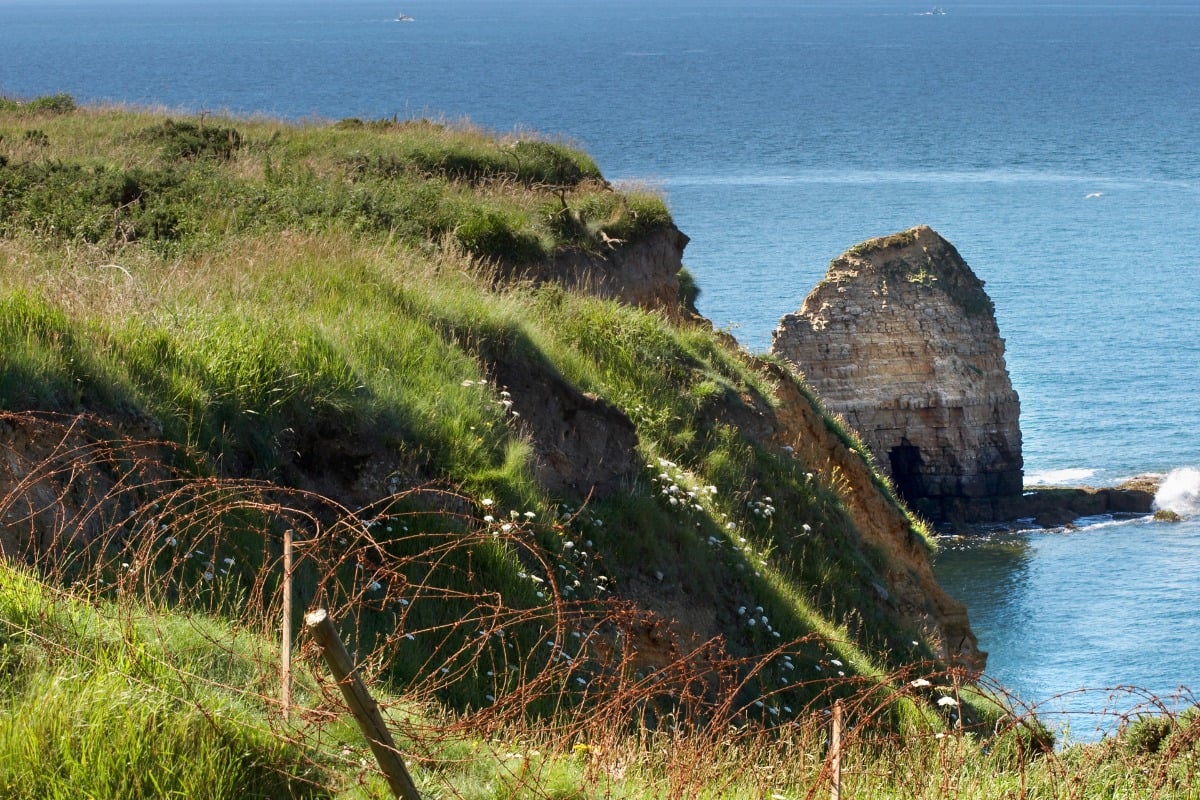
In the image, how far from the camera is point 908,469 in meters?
49.2

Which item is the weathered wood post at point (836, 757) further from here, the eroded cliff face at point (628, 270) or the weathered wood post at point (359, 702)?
the eroded cliff face at point (628, 270)

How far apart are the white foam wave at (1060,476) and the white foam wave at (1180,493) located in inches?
112

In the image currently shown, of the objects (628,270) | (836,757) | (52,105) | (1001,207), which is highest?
(52,105)

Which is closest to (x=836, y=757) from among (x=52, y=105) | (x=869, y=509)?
(x=869, y=509)

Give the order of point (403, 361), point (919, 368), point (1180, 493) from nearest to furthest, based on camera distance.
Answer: point (403, 361) → point (919, 368) → point (1180, 493)

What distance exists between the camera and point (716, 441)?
15.8 metres

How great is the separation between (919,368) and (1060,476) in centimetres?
784

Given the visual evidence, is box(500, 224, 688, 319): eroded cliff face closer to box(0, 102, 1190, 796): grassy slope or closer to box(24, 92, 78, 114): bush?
box(0, 102, 1190, 796): grassy slope

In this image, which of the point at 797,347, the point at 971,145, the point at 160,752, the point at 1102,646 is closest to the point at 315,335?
the point at 160,752

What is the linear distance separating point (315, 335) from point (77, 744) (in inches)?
242

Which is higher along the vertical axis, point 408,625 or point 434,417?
point 434,417

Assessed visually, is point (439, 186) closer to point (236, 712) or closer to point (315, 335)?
point (315, 335)

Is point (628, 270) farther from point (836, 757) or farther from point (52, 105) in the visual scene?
point (836, 757)

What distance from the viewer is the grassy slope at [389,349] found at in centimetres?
934
